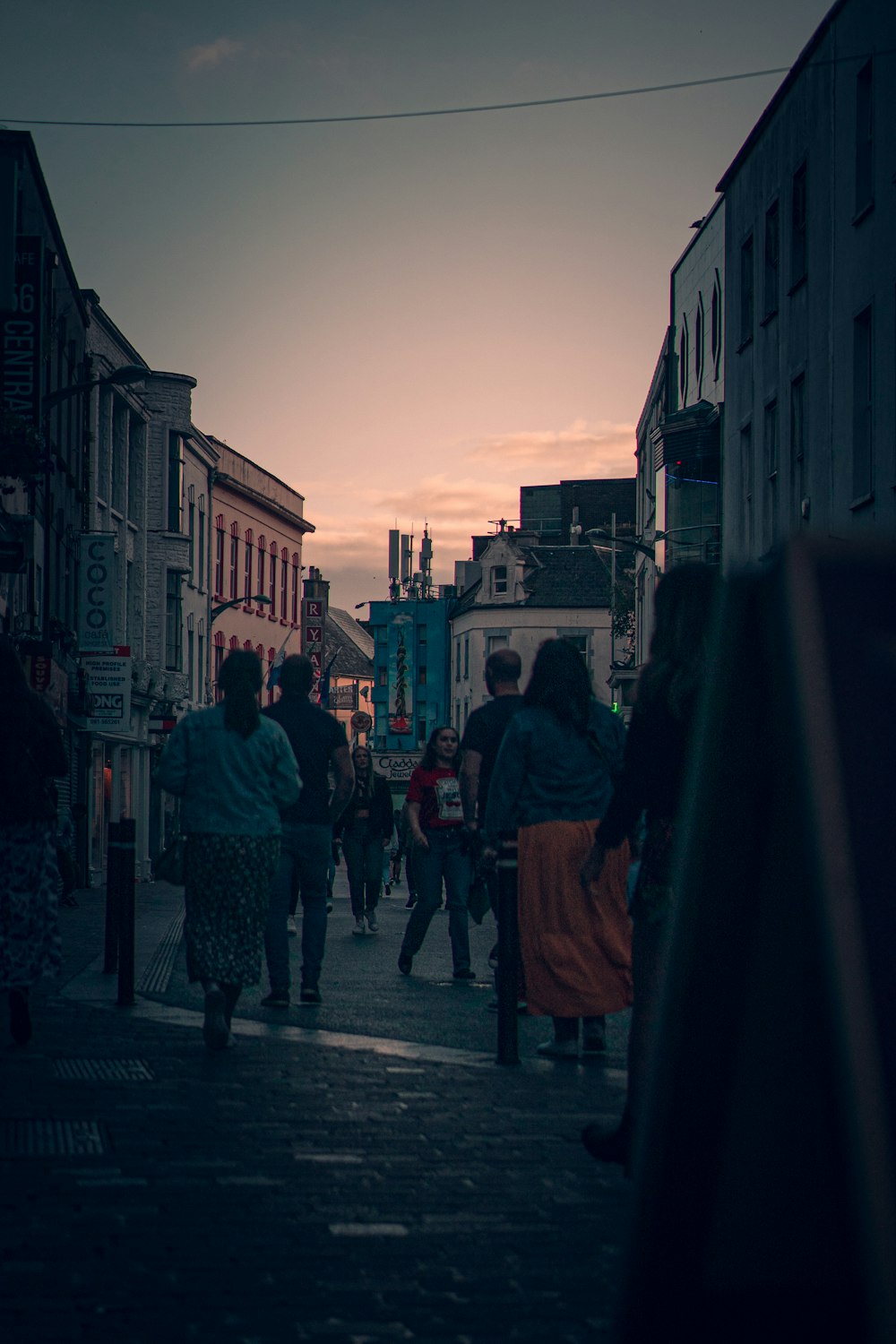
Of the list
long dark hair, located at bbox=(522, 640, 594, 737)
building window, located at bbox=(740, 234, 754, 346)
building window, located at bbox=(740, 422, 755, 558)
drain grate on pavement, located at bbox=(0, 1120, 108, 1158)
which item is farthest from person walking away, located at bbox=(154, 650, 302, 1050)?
building window, located at bbox=(740, 234, 754, 346)

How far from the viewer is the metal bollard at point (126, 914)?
10.7m

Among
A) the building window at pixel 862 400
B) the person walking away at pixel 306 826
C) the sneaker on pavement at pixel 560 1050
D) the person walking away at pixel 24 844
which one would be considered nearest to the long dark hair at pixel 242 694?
the person walking away at pixel 24 844

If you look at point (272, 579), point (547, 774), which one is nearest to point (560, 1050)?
point (547, 774)

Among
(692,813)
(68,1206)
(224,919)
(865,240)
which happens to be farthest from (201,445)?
(692,813)

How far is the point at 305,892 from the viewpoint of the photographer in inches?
420

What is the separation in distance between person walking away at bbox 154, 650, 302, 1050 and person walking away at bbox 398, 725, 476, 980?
11.7 ft

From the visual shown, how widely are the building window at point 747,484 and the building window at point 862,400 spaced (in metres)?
7.81

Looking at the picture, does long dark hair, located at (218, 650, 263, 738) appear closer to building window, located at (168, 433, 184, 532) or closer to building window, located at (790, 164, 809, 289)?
building window, located at (790, 164, 809, 289)

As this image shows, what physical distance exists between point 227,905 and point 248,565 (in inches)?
2367

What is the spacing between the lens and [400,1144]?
A: 6.39 metres

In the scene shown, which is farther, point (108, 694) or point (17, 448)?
point (108, 694)

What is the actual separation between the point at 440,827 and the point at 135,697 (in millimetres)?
35033

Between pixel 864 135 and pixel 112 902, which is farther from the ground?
pixel 864 135

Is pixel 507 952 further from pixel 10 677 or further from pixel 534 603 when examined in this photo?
pixel 534 603
